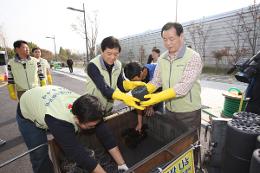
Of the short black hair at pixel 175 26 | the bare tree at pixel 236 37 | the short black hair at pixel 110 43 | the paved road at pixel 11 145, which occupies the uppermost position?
the bare tree at pixel 236 37

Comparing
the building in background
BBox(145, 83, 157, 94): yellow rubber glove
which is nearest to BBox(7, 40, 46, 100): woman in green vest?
BBox(145, 83, 157, 94): yellow rubber glove

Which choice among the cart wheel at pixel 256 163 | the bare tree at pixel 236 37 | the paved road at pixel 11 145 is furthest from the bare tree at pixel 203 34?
the cart wheel at pixel 256 163

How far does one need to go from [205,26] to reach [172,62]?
44.4ft

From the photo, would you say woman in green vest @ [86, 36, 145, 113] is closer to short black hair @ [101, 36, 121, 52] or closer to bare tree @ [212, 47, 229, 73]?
short black hair @ [101, 36, 121, 52]

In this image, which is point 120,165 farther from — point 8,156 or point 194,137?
point 8,156

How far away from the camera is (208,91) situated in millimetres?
6230

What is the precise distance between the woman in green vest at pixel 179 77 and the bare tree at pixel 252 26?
10.2m

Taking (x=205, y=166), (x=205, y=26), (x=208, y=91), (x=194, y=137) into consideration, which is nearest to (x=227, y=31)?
(x=205, y=26)

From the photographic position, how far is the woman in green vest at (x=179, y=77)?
165cm

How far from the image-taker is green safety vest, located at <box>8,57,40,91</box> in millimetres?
3111

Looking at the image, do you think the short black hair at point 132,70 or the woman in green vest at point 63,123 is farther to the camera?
the short black hair at point 132,70

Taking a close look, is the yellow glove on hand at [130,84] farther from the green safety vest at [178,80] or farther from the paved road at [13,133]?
the paved road at [13,133]

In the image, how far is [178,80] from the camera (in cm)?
180

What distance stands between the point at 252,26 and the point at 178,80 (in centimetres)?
1153
